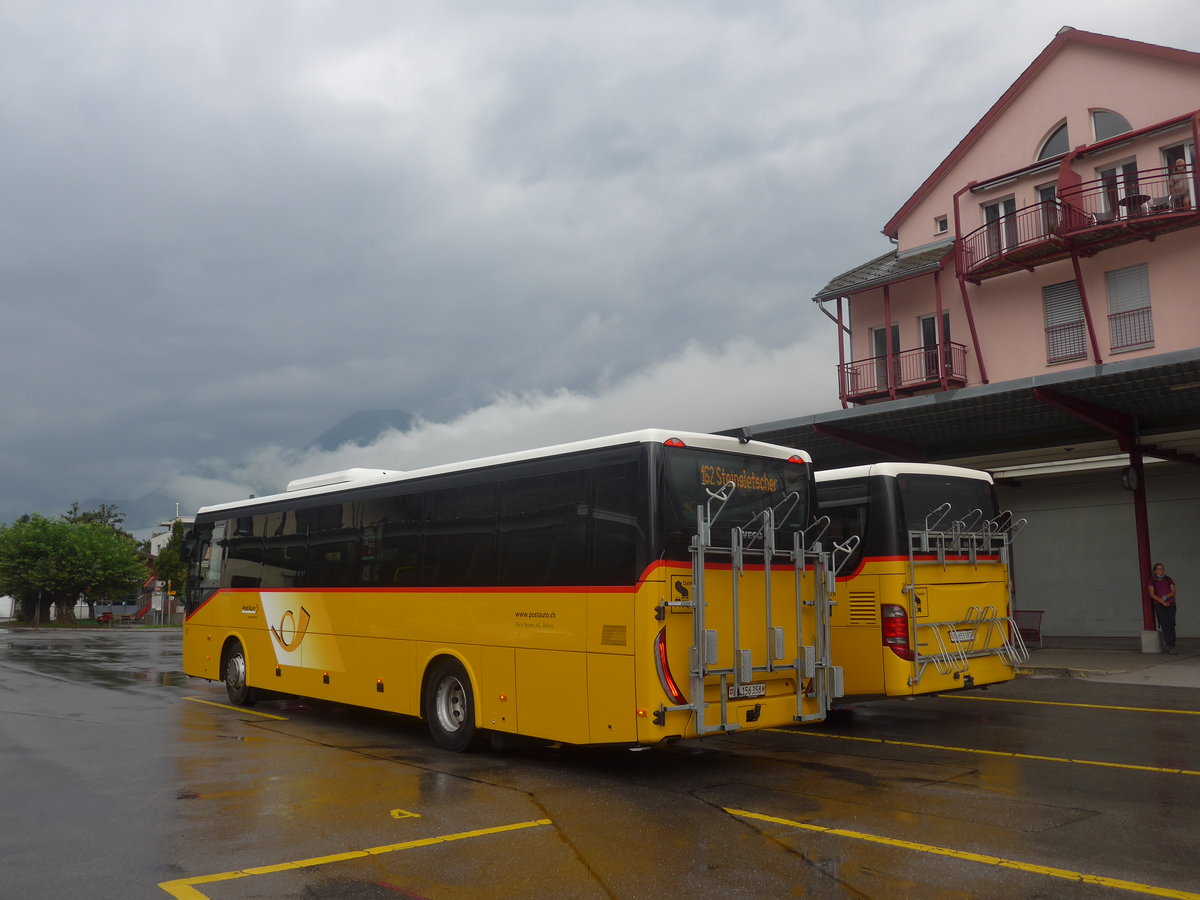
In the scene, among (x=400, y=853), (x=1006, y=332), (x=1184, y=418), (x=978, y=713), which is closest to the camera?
(x=400, y=853)

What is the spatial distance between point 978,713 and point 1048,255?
16388 mm

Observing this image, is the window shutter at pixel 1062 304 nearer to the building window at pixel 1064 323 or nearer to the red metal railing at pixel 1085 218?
the building window at pixel 1064 323

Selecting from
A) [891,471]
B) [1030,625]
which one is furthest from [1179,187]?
[891,471]

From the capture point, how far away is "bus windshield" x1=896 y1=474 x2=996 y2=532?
11500mm

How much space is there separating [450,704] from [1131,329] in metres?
21.4

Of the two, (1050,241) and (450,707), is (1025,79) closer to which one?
(1050,241)

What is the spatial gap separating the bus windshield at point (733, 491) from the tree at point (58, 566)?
181ft

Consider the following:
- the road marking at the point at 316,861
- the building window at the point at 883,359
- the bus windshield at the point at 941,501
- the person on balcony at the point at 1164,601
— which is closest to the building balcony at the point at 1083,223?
the building window at the point at 883,359

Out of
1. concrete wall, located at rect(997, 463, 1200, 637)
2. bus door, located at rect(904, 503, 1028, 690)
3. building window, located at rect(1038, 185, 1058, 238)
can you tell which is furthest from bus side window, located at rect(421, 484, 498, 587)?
concrete wall, located at rect(997, 463, 1200, 637)

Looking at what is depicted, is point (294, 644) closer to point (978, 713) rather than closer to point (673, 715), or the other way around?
point (673, 715)

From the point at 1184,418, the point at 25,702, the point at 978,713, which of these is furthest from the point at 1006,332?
the point at 25,702

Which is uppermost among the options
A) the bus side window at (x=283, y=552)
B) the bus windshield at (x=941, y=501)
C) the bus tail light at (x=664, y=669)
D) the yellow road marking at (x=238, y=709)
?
the bus windshield at (x=941, y=501)

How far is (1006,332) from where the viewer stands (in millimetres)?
27250

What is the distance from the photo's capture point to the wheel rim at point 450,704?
10469mm
